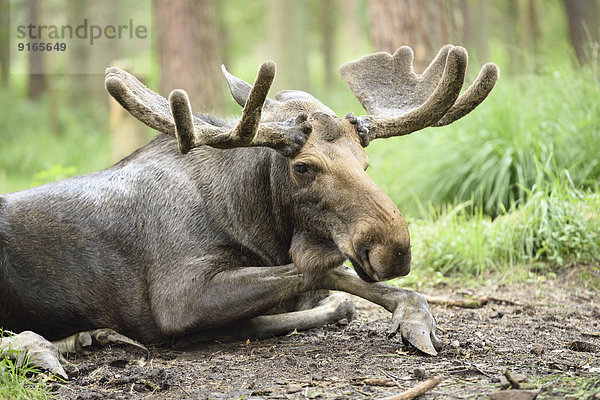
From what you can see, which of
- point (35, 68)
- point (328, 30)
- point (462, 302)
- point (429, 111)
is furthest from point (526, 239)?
point (328, 30)

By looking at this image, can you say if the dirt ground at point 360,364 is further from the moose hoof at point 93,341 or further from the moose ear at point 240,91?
the moose ear at point 240,91

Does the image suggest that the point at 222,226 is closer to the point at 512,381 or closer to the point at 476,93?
the point at 476,93

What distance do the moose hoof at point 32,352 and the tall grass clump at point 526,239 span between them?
3739 mm

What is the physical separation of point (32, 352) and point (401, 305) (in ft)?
7.11

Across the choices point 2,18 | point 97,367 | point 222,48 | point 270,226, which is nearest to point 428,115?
point 270,226

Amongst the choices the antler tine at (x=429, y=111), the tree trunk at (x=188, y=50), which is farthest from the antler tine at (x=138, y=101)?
the tree trunk at (x=188, y=50)

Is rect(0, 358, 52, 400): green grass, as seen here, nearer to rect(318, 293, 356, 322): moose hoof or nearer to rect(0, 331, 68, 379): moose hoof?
rect(0, 331, 68, 379): moose hoof

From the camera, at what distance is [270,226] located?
4863mm

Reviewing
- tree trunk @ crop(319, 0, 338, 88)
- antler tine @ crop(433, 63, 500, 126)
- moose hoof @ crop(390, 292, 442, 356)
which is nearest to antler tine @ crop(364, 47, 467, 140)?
antler tine @ crop(433, 63, 500, 126)

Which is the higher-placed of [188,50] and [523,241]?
[188,50]

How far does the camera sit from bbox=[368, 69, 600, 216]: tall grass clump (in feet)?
26.4

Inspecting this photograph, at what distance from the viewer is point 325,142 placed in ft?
14.6

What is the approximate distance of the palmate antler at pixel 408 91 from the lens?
15.0 ft

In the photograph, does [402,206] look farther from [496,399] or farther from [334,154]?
[496,399]
